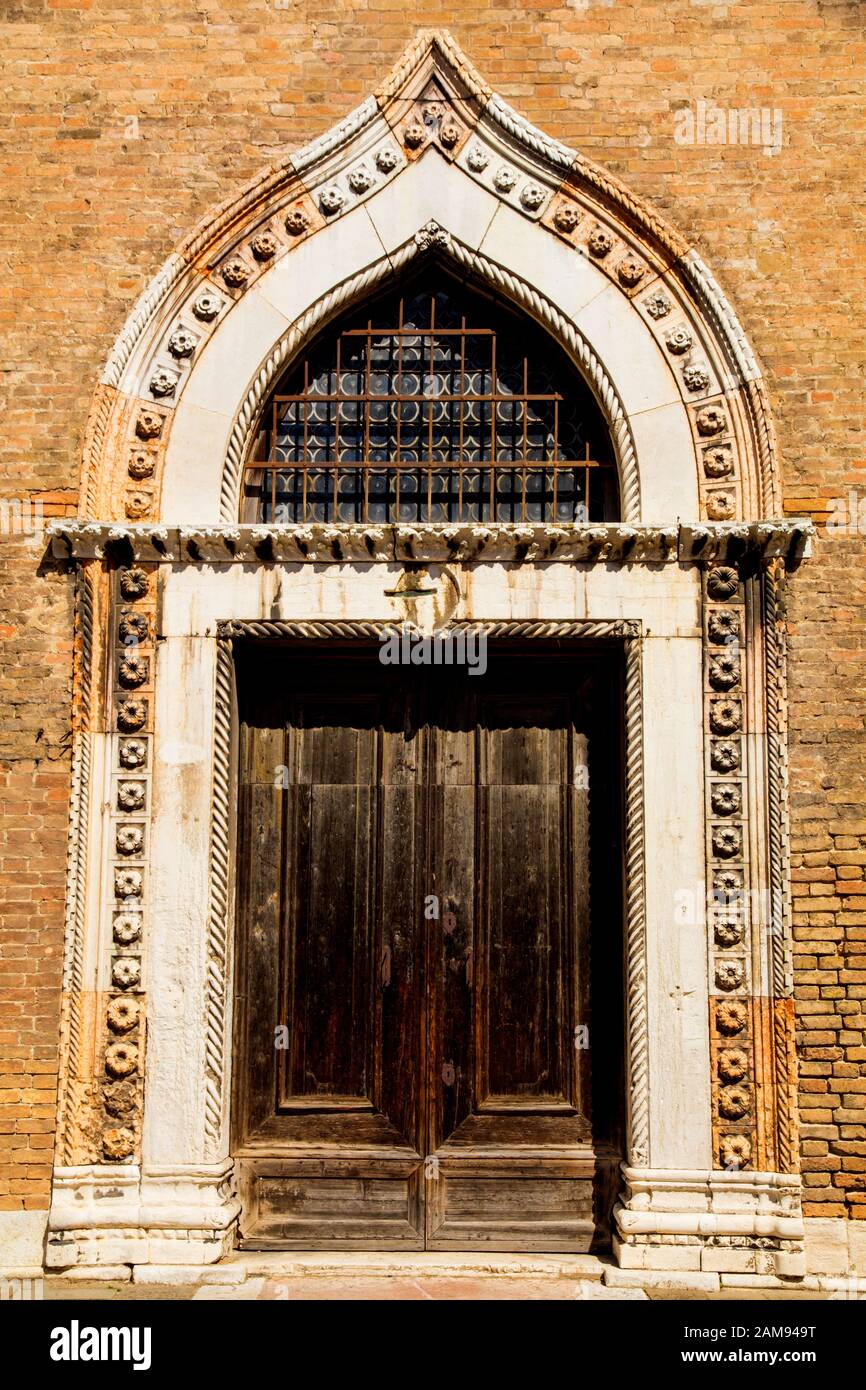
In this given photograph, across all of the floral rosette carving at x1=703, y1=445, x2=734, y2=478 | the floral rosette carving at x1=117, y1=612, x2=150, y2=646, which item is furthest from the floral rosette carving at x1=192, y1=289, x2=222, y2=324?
the floral rosette carving at x1=703, y1=445, x2=734, y2=478

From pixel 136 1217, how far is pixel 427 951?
5.84ft

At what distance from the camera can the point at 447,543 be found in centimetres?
605

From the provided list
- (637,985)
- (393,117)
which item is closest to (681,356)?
(393,117)

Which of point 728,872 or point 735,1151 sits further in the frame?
point 728,872

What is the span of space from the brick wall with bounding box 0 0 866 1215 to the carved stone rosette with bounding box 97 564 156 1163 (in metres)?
0.27

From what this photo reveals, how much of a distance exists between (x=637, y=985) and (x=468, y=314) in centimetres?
344

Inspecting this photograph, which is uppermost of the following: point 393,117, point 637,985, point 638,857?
point 393,117

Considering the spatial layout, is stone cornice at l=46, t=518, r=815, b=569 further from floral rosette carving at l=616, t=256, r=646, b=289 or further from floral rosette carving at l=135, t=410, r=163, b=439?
Answer: floral rosette carving at l=616, t=256, r=646, b=289

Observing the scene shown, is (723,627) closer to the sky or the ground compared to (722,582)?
closer to the ground

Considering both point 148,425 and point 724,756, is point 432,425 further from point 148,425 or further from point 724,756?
point 724,756

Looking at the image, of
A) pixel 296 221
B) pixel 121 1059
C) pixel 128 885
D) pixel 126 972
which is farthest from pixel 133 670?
pixel 296 221

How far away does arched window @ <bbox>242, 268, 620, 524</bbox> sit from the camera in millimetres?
6391

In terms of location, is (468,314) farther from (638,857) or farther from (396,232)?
(638,857)

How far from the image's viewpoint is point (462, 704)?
20.8 ft
